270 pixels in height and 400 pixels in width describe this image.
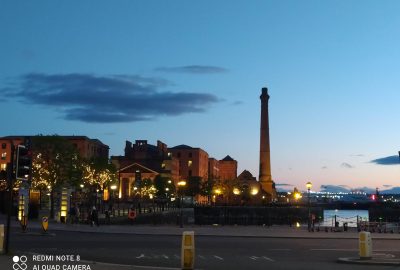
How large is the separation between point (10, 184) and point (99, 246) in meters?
9.40

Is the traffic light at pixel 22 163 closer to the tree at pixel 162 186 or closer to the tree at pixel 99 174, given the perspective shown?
the tree at pixel 99 174

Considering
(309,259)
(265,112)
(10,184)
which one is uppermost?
(265,112)

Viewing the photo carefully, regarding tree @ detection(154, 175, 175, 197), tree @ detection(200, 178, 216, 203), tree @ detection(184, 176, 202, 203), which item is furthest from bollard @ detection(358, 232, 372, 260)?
tree @ detection(184, 176, 202, 203)

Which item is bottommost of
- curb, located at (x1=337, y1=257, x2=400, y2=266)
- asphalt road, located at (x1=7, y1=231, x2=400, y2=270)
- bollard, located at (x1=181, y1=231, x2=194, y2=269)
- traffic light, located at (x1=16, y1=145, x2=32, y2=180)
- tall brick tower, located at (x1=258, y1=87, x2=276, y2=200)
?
asphalt road, located at (x1=7, y1=231, x2=400, y2=270)

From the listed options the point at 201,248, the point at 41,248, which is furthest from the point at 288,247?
the point at 41,248

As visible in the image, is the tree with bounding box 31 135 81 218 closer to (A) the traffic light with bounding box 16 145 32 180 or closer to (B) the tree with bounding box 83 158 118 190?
(B) the tree with bounding box 83 158 118 190

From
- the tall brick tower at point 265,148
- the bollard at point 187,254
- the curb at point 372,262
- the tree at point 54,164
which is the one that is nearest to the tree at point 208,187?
the tall brick tower at point 265,148

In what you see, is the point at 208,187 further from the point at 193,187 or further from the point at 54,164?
the point at 54,164

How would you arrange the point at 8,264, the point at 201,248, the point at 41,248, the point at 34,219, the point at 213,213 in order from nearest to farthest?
1. the point at 8,264
2. the point at 41,248
3. the point at 201,248
4. the point at 34,219
5. the point at 213,213

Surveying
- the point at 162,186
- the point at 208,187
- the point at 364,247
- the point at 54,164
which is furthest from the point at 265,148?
the point at 364,247

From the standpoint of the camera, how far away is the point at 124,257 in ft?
80.9

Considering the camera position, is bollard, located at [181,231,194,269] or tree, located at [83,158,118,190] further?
tree, located at [83,158,118,190]

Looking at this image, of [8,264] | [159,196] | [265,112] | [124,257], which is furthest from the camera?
[159,196]

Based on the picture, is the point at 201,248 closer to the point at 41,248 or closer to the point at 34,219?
the point at 41,248
